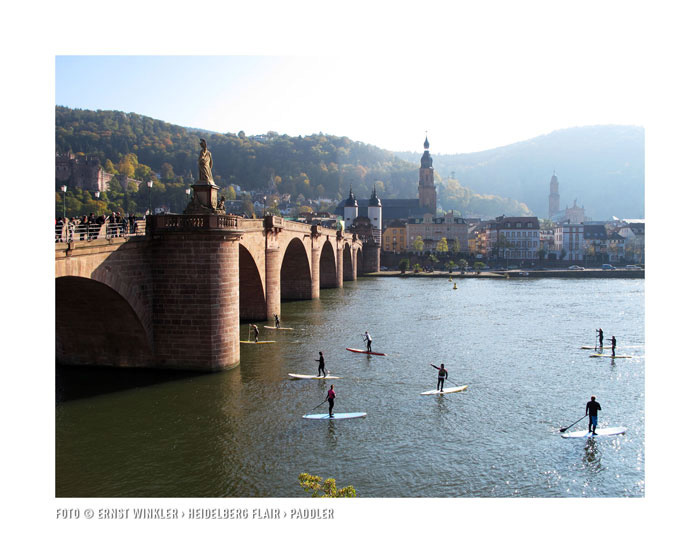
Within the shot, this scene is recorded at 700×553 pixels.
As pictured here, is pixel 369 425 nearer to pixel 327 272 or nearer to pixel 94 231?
pixel 94 231

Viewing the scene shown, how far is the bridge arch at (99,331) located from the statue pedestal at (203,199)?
16.5 feet

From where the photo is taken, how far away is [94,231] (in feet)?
76.0

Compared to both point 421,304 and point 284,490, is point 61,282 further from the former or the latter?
point 421,304

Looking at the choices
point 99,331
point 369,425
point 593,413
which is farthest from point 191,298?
point 593,413

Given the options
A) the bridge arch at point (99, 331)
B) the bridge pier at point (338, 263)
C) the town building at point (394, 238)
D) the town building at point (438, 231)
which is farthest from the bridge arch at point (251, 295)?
the town building at point (394, 238)

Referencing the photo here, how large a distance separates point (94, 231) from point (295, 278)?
3773cm

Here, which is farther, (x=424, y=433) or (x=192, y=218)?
(x=192, y=218)

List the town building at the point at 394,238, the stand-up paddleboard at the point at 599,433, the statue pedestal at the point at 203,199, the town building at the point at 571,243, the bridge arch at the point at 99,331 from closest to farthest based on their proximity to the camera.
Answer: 1. the stand-up paddleboard at the point at 599,433
2. the bridge arch at the point at 99,331
3. the statue pedestal at the point at 203,199
4. the town building at the point at 571,243
5. the town building at the point at 394,238

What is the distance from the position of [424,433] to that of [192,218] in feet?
44.1

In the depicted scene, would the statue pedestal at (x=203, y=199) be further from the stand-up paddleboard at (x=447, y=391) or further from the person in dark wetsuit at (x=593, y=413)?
the person in dark wetsuit at (x=593, y=413)

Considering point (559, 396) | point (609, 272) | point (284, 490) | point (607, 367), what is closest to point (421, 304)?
point (607, 367)

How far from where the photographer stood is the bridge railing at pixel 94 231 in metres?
20.7

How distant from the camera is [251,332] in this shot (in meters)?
38.4

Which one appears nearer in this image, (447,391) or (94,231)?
(94,231)
